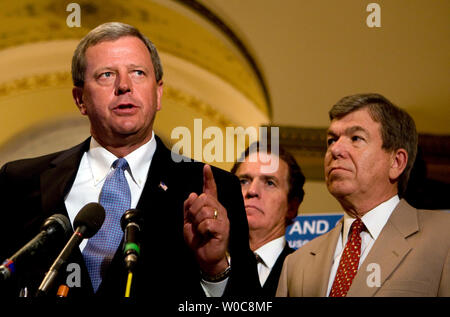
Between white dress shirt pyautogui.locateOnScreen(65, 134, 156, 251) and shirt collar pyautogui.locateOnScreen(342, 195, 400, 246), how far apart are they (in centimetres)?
79

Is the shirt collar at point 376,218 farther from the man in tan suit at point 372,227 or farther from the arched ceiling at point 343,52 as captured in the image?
the arched ceiling at point 343,52

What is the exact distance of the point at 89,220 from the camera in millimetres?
1623

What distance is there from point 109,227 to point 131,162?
0.23 meters

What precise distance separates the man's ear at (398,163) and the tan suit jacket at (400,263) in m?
0.12

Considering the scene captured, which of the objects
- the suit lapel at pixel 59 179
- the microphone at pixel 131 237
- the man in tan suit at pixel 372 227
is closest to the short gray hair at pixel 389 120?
the man in tan suit at pixel 372 227

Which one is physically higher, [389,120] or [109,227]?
[389,120]

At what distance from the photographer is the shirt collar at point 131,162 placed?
2.07 m

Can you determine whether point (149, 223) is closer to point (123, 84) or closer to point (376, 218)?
point (123, 84)

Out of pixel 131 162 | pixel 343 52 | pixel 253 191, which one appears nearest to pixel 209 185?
pixel 131 162

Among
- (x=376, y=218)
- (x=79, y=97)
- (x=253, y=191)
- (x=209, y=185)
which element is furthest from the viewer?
(x=253, y=191)

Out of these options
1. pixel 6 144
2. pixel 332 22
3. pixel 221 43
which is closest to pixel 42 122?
pixel 6 144

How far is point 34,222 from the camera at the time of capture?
2.02m

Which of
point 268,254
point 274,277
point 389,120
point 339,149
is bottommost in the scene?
point 274,277

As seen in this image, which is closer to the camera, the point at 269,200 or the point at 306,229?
the point at 269,200
